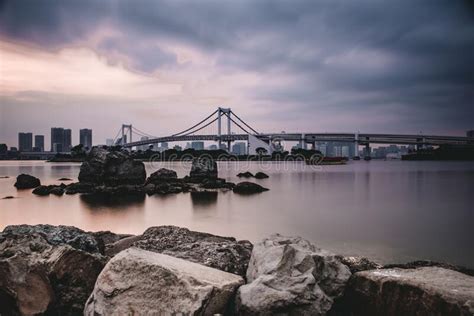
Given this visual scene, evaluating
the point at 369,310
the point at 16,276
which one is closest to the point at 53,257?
the point at 16,276

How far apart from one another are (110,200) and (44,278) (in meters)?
10.1

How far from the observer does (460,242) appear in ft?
19.2

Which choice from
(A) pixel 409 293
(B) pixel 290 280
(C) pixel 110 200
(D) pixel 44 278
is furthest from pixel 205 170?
(A) pixel 409 293

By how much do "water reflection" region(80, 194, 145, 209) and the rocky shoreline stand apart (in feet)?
27.3

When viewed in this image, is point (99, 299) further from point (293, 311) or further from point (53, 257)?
point (293, 311)

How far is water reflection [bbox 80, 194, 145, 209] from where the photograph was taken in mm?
10844

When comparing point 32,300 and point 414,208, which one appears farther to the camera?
point 414,208

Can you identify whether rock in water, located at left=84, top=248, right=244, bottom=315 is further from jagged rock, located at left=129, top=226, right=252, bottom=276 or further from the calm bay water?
the calm bay water

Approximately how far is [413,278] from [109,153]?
15.4 metres

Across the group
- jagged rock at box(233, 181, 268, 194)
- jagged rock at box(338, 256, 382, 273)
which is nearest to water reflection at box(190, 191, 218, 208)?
jagged rock at box(233, 181, 268, 194)

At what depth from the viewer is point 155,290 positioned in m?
2.06

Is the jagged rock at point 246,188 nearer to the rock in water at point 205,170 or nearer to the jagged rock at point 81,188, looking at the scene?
the rock in water at point 205,170

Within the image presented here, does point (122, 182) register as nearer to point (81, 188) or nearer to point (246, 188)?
point (81, 188)

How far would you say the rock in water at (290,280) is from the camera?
2072 mm
